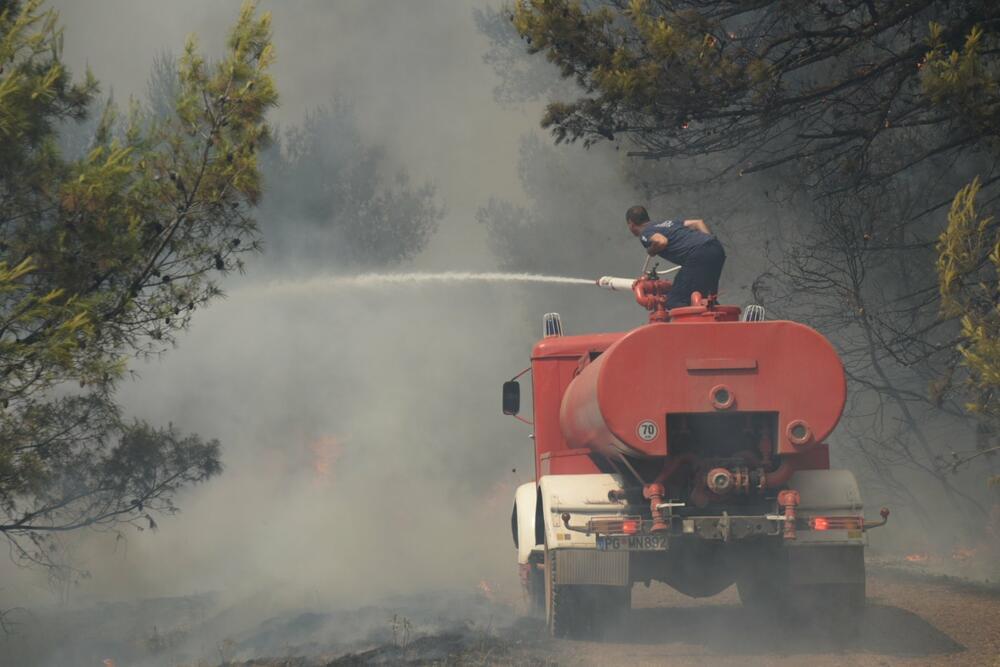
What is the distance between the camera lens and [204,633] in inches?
481

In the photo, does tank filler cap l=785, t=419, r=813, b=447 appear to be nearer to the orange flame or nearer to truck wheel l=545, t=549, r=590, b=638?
truck wheel l=545, t=549, r=590, b=638

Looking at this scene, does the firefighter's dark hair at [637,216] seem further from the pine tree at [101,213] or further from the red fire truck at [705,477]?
the pine tree at [101,213]

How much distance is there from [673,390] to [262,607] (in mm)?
7781

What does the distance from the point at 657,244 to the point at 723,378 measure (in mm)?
1885

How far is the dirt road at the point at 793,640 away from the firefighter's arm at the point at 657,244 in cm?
302

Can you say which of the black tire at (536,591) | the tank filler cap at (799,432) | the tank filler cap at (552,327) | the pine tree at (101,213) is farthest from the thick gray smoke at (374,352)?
the tank filler cap at (799,432)

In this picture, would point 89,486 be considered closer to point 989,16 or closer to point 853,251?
point 989,16

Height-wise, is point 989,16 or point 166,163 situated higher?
point 989,16

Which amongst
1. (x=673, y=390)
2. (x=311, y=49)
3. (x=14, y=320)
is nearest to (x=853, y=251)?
(x=673, y=390)

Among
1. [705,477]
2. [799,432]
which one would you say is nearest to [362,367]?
[705,477]

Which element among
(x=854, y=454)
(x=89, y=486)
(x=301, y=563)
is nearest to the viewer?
(x=89, y=486)

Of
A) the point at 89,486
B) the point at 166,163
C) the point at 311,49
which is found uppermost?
the point at 311,49

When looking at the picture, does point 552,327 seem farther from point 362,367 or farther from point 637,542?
point 362,367

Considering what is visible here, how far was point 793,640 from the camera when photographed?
8.83 metres
